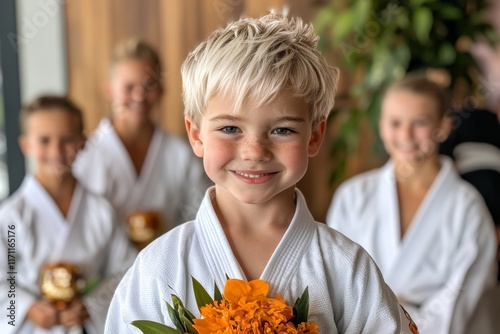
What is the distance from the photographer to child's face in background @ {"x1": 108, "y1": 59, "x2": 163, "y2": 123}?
2695 millimetres

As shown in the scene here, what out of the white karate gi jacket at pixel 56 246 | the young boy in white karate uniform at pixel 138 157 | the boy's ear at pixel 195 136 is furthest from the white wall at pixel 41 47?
the boy's ear at pixel 195 136

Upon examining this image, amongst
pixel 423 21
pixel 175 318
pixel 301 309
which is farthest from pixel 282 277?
pixel 423 21

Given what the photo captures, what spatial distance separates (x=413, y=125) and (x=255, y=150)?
4.65 ft

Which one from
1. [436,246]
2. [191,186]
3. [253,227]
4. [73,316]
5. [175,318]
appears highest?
[253,227]

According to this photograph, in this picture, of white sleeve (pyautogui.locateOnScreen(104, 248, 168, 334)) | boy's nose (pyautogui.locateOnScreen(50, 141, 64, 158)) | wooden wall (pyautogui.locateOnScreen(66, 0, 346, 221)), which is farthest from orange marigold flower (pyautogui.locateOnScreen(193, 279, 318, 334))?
wooden wall (pyautogui.locateOnScreen(66, 0, 346, 221))

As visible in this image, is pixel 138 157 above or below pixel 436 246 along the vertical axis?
above

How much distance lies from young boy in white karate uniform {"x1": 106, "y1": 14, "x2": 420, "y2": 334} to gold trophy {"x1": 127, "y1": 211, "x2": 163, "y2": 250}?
1342 millimetres

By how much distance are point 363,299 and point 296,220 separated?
159mm

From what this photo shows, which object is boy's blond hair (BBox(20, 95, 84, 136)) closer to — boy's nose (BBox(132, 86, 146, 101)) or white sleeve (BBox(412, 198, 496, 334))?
boy's nose (BBox(132, 86, 146, 101))

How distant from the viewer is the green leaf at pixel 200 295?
111 cm

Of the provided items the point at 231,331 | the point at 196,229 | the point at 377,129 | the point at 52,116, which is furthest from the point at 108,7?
the point at 231,331

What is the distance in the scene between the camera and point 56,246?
2.26 m

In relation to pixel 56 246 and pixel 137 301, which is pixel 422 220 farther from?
pixel 137 301

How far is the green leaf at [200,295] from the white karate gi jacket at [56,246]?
1158 mm
